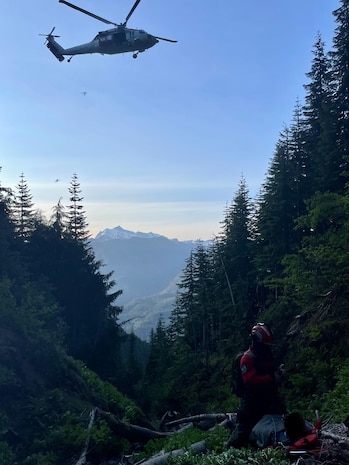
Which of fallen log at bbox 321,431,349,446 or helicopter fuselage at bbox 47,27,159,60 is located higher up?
helicopter fuselage at bbox 47,27,159,60

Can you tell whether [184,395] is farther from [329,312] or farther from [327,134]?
[327,134]

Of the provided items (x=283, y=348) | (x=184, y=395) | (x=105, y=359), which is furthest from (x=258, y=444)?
(x=105, y=359)

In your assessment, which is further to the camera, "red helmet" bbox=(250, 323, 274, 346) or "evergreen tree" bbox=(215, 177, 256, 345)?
"evergreen tree" bbox=(215, 177, 256, 345)

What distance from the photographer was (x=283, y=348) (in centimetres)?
2198

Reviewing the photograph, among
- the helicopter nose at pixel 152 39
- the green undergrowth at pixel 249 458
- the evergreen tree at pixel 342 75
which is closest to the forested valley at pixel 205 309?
the evergreen tree at pixel 342 75

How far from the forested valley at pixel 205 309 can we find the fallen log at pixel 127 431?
16 cm

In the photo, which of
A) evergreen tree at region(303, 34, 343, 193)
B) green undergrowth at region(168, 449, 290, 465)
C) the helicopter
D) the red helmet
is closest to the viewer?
green undergrowth at region(168, 449, 290, 465)

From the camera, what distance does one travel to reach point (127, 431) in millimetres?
14672

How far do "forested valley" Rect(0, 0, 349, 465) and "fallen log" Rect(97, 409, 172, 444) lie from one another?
0.16 metres

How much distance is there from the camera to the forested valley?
14.7m

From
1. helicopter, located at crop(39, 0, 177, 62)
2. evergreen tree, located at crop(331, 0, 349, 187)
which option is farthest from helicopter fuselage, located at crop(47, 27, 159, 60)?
evergreen tree, located at crop(331, 0, 349, 187)

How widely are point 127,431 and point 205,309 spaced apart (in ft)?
90.9

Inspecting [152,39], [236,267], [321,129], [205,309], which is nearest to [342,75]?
[321,129]

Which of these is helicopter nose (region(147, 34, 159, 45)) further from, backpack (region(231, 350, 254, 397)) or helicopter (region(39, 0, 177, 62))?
backpack (region(231, 350, 254, 397))
